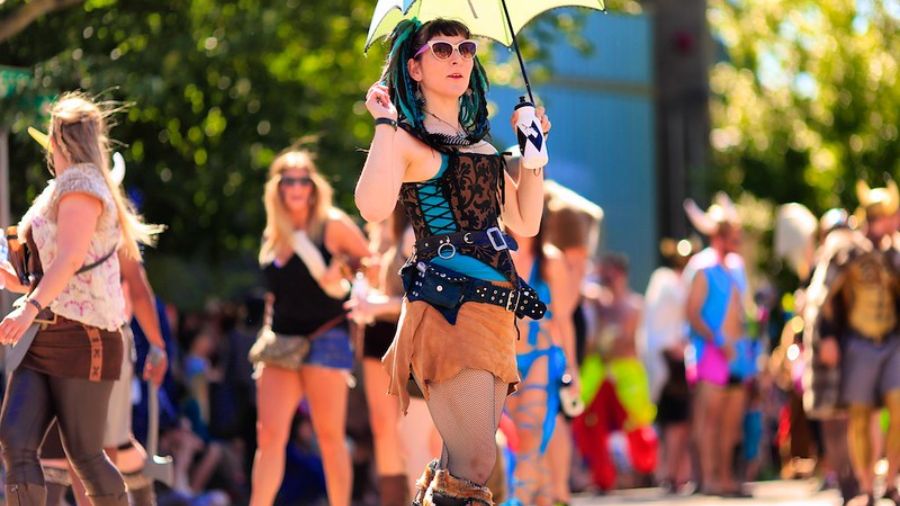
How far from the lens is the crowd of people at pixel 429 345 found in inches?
243

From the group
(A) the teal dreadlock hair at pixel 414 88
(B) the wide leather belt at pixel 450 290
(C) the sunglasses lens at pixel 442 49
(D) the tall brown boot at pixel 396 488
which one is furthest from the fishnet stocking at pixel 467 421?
(D) the tall brown boot at pixel 396 488

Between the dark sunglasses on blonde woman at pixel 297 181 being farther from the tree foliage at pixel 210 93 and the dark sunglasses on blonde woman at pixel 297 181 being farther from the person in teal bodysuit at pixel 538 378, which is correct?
the tree foliage at pixel 210 93

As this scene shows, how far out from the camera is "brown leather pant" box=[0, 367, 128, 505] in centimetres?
705

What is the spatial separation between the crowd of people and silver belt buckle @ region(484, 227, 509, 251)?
0.03 feet

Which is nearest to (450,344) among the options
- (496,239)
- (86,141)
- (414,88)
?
(496,239)

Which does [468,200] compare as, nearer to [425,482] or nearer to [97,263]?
[425,482]

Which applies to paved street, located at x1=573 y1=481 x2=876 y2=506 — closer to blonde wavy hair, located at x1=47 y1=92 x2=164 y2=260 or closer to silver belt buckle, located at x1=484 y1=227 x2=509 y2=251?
blonde wavy hair, located at x1=47 y1=92 x2=164 y2=260

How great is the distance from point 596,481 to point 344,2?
457cm

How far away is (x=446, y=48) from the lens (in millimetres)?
6254

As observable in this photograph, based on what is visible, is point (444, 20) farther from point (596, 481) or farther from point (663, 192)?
point (663, 192)

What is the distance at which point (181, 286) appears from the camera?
1672 centimetres

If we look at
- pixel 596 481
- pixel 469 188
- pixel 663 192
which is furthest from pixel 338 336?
pixel 663 192

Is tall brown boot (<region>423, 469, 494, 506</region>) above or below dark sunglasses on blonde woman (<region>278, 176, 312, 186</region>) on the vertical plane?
below

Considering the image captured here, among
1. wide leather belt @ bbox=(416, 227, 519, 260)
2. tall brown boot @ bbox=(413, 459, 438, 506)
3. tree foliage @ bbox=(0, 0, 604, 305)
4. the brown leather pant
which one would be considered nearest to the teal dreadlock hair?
wide leather belt @ bbox=(416, 227, 519, 260)
